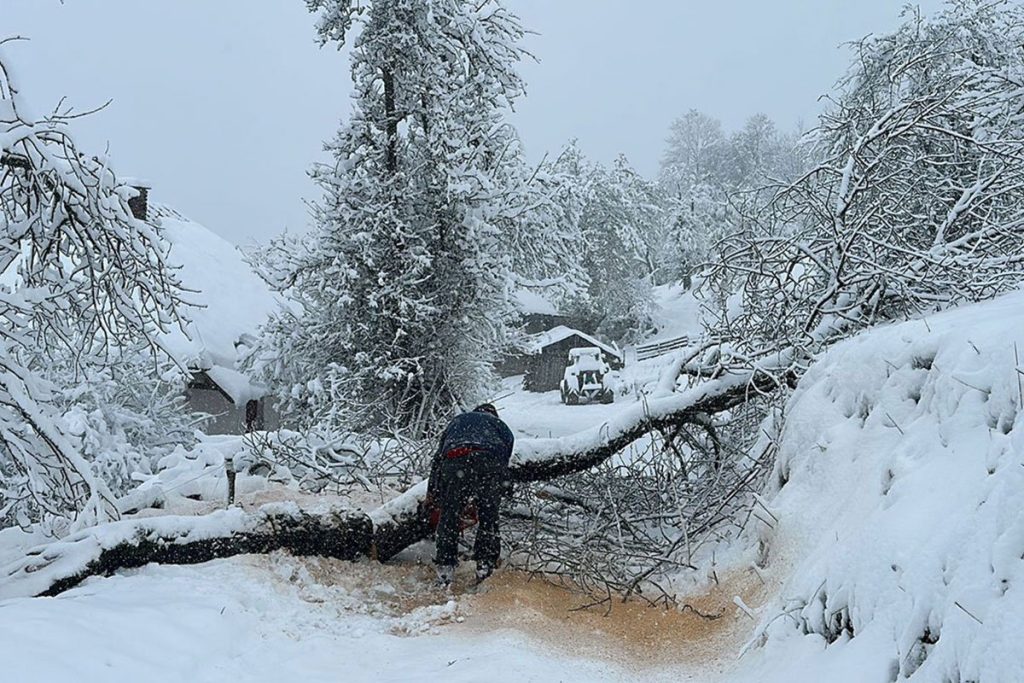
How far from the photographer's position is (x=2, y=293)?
522cm

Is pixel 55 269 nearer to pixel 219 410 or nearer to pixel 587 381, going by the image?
pixel 219 410

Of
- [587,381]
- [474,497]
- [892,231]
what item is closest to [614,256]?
[587,381]

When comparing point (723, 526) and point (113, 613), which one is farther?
point (723, 526)

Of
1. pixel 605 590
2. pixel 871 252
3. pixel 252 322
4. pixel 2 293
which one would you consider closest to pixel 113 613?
pixel 2 293

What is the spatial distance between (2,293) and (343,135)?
10.1 m

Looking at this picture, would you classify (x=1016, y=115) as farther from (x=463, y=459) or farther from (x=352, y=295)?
(x=352, y=295)

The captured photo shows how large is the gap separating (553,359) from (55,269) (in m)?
30.0

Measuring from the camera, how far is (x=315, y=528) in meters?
6.34

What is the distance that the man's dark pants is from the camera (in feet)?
20.6

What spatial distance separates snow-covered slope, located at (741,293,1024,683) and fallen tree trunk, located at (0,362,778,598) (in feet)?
5.21

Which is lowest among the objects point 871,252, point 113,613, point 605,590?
point 605,590

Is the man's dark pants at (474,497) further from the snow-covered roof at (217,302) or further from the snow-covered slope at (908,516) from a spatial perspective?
the snow-covered roof at (217,302)

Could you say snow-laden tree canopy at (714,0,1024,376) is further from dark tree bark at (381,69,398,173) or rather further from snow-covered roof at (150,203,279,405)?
snow-covered roof at (150,203,279,405)

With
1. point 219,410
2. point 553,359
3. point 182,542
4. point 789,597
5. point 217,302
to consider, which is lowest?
point 789,597
